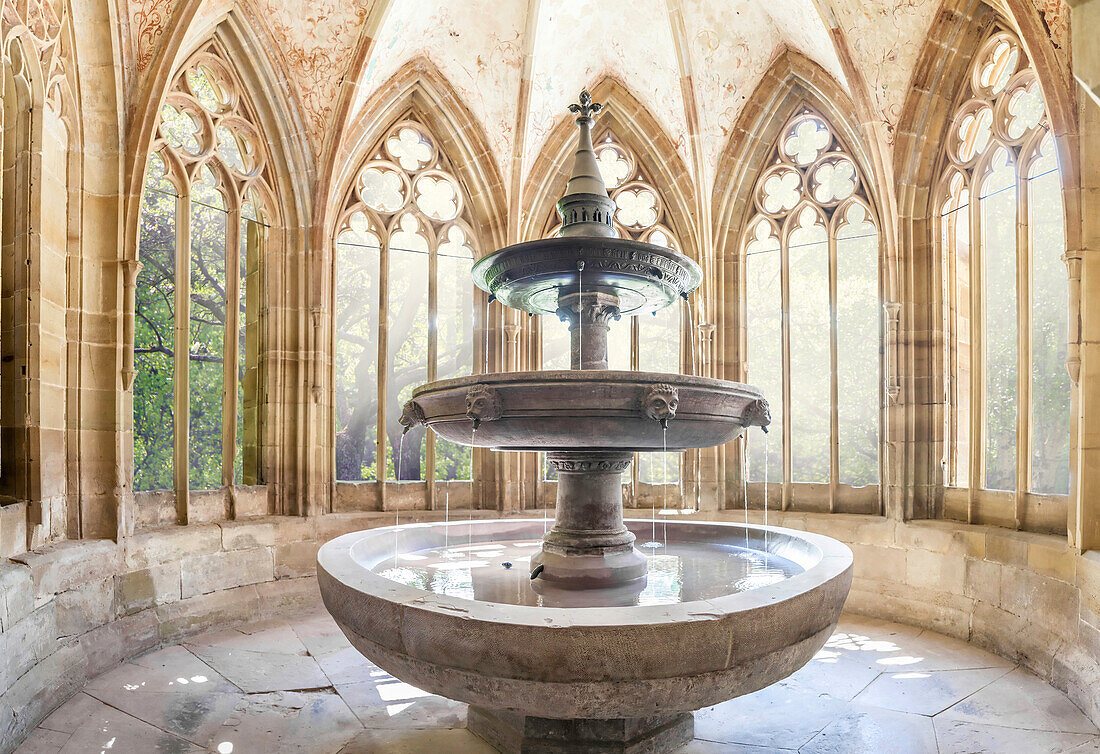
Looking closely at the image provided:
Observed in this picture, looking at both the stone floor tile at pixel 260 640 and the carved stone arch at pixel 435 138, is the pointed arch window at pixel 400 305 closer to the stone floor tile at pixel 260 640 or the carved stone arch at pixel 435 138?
the carved stone arch at pixel 435 138

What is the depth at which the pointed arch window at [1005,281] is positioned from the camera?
241 inches

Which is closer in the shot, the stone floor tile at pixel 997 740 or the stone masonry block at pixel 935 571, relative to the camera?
the stone floor tile at pixel 997 740

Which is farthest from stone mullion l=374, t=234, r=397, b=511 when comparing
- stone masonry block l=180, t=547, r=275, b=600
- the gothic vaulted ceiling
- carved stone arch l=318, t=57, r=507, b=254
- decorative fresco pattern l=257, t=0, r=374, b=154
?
the gothic vaulted ceiling

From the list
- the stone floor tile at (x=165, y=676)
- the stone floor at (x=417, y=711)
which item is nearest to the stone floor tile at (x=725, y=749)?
the stone floor at (x=417, y=711)

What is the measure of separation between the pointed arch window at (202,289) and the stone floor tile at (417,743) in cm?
349

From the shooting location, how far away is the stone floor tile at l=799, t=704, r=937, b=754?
12.5 feet

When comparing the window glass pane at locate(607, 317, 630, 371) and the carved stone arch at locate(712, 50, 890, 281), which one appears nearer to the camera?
the carved stone arch at locate(712, 50, 890, 281)

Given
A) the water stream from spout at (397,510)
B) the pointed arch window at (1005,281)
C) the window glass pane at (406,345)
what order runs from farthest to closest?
1. the window glass pane at (406,345)
2. the pointed arch window at (1005,281)
3. the water stream from spout at (397,510)

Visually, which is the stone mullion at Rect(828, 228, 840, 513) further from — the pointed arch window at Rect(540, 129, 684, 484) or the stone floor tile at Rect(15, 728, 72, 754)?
the stone floor tile at Rect(15, 728, 72, 754)

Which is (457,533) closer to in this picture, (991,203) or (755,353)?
(991,203)

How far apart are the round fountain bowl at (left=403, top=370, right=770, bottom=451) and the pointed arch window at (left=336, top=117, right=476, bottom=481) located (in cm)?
428

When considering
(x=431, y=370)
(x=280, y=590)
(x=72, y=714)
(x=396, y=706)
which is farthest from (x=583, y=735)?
(x=431, y=370)

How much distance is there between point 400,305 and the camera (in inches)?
480

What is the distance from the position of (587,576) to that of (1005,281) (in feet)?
19.0
